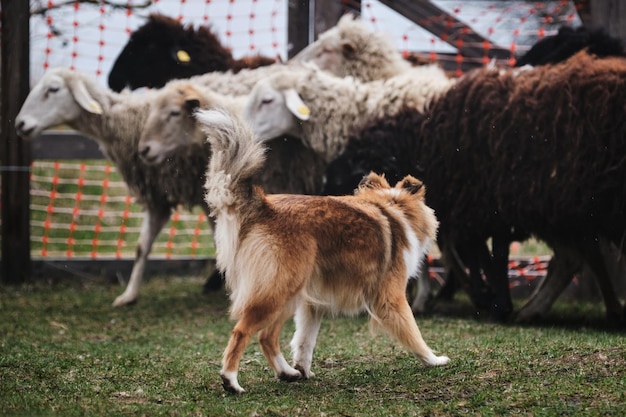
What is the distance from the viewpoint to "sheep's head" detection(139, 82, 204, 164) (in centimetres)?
805

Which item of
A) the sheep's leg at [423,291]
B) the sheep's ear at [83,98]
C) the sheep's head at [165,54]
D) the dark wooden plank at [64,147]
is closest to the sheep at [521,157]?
the sheep's leg at [423,291]

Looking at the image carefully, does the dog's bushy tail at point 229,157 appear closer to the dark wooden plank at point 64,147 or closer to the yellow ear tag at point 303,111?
the yellow ear tag at point 303,111

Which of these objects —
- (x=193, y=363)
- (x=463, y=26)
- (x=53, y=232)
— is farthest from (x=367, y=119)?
(x=53, y=232)

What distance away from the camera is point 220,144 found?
13.8ft

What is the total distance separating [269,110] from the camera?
814cm

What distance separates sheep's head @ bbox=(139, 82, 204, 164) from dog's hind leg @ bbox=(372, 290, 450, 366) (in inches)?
158

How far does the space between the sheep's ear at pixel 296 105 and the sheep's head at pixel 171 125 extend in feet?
2.46

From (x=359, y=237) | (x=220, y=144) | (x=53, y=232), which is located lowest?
(x=53, y=232)

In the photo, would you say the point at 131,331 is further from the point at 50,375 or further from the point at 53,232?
the point at 53,232

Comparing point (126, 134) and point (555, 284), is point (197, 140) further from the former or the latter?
point (555, 284)

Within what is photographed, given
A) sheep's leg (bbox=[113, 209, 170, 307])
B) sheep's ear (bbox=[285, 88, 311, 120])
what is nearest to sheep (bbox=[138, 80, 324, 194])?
sheep's ear (bbox=[285, 88, 311, 120])

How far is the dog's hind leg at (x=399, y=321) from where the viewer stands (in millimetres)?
4508

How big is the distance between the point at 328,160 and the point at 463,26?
282 cm

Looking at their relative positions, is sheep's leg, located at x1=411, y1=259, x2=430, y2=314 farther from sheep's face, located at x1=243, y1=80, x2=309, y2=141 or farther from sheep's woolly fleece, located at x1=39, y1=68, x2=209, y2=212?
sheep's woolly fleece, located at x1=39, y1=68, x2=209, y2=212
